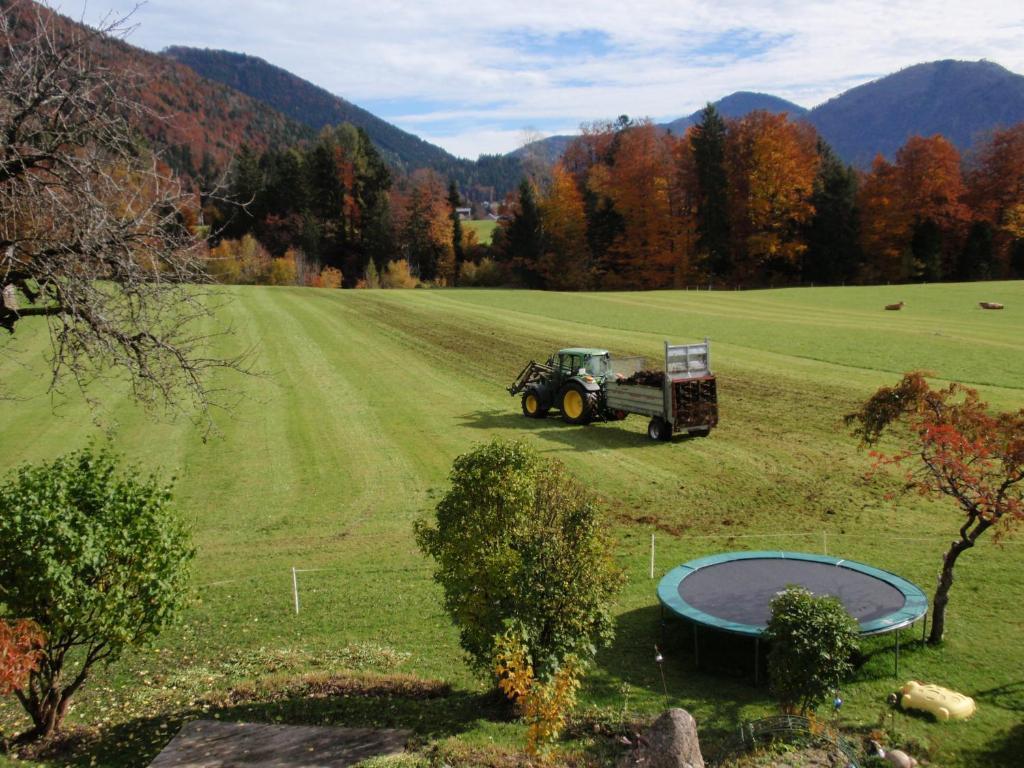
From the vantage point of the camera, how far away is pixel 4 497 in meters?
7.67

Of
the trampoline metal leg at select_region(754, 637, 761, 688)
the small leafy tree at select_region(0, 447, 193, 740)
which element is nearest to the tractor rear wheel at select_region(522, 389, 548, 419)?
the trampoline metal leg at select_region(754, 637, 761, 688)

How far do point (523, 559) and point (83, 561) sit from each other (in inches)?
176

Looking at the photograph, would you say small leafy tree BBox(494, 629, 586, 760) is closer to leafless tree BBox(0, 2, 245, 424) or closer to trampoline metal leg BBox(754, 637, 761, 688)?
trampoline metal leg BBox(754, 637, 761, 688)

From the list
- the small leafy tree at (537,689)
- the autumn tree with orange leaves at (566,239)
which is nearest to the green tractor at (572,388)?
the small leafy tree at (537,689)

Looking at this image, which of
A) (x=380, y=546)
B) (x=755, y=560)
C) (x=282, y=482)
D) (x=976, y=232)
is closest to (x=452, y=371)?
(x=282, y=482)

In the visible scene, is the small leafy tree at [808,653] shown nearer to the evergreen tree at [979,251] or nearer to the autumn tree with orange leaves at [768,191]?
the autumn tree with orange leaves at [768,191]

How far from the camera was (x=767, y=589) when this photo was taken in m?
Result: 11.6

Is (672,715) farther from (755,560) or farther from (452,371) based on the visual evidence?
(452,371)

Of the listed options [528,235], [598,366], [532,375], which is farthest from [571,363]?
[528,235]

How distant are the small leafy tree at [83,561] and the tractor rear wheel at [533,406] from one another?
658 inches

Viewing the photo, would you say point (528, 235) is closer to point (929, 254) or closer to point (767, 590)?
point (929, 254)

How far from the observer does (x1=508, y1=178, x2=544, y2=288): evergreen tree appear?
80.6 m

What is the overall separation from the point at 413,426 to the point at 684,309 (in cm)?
3055

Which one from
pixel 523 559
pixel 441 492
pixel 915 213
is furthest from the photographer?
pixel 915 213
